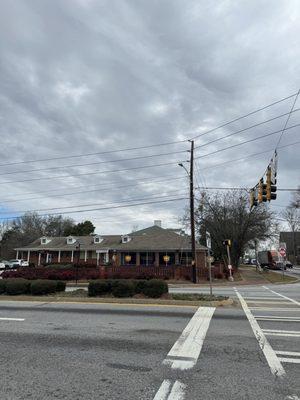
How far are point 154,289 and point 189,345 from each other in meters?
8.15

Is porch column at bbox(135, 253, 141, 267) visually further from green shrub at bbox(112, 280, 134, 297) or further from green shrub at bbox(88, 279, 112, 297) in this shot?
green shrub at bbox(112, 280, 134, 297)

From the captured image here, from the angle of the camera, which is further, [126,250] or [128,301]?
[126,250]

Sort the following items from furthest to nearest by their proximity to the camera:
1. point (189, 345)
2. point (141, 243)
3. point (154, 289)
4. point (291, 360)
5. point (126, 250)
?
1. point (141, 243)
2. point (126, 250)
3. point (154, 289)
4. point (189, 345)
5. point (291, 360)

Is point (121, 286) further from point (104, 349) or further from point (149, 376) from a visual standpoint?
point (149, 376)

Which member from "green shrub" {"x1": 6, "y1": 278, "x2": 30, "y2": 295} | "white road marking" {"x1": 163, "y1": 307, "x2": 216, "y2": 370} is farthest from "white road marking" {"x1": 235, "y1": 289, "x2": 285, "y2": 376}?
"green shrub" {"x1": 6, "y1": 278, "x2": 30, "y2": 295}

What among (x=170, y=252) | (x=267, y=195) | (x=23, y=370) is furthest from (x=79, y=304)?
(x=170, y=252)

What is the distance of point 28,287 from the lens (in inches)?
695

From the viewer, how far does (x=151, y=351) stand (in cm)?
752

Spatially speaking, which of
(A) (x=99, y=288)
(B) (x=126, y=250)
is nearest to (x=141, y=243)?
(B) (x=126, y=250)

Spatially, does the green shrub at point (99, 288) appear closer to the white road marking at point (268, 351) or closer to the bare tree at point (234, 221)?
the white road marking at point (268, 351)

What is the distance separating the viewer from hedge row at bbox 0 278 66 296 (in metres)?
17.2

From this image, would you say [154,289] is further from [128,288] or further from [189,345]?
[189,345]

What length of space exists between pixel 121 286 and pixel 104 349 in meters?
8.69

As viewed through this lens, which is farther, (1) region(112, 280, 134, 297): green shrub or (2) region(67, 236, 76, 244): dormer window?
(2) region(67, 236, 76, 244): dormer window
